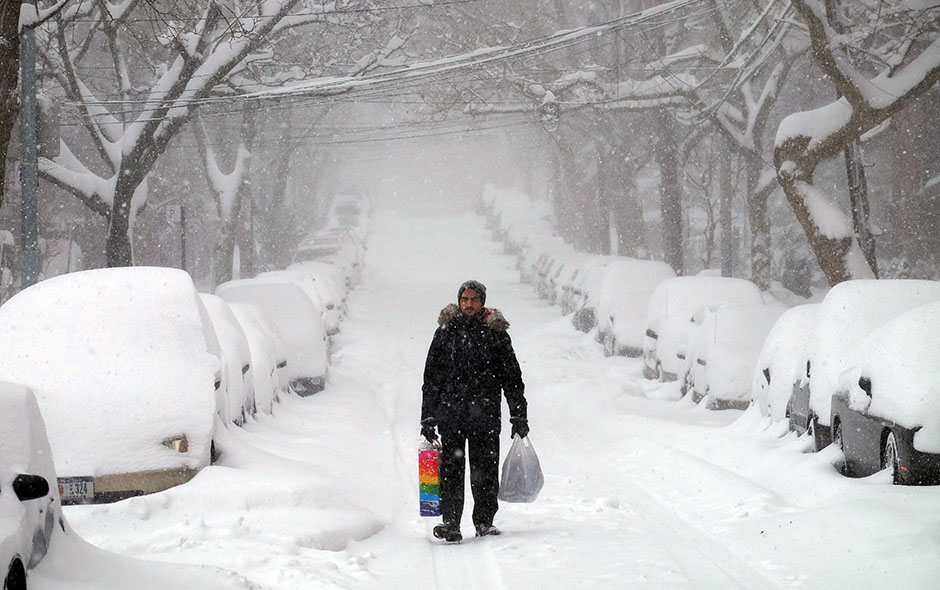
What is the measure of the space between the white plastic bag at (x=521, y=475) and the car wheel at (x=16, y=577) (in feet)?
14.7

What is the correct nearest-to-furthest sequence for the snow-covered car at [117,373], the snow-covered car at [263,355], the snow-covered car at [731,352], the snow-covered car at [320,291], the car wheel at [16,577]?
1. the car wheel at [16,577]
2. the snow-covered car at [117,373]
3. the snow-covered car at [263,355]
4. the snow-covered car at [731,352]
5. the snow-covered car at [320,291]

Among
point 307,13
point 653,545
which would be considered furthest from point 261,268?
point 653,545

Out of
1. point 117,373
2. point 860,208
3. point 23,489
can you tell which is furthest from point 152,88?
point 23,489

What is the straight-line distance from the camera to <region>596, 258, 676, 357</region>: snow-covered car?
22.5 metres

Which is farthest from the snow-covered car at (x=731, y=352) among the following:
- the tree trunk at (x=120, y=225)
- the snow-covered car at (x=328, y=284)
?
the snow-covered car at (x=328, y=284)

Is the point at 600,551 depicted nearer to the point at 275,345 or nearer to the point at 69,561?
the point at 69,561

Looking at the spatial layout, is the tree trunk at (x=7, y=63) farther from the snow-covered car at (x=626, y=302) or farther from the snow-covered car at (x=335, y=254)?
the snow-covered car at (x=335, y=254)

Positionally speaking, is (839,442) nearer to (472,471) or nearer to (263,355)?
(472,471)

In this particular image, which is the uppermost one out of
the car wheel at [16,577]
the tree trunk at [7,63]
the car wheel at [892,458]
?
the tree trunk at [7,63]

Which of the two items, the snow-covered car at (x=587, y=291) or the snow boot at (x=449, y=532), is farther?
the snow-covered car at (x=587, y=291)

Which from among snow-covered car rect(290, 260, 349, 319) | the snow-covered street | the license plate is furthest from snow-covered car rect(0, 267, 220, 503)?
snow-covered car rect(290, 260, 349, 319)

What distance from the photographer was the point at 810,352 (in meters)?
11.3

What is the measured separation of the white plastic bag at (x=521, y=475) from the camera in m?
8.55

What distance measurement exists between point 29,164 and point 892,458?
38.8ft
